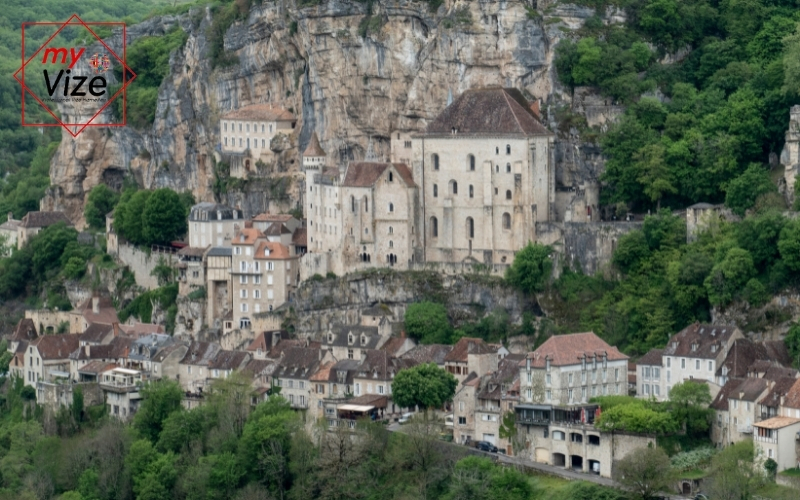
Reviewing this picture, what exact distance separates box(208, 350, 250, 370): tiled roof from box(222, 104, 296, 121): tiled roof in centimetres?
1976

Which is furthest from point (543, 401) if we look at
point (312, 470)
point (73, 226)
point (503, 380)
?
point (73, 226)

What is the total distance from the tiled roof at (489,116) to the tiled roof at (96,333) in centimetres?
2175

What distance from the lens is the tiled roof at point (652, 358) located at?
Result: 110562 millimetres

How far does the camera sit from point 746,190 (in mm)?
117688

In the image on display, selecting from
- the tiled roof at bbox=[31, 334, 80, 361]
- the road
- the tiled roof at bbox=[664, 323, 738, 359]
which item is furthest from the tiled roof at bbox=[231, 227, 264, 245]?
the tiled roof at bbox=[664, 323, 738, 359]

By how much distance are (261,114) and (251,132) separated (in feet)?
3.90

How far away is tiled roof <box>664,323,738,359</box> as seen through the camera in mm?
109062

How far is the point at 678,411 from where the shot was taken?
106 meters

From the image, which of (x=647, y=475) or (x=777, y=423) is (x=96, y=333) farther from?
(x=777, y=423)

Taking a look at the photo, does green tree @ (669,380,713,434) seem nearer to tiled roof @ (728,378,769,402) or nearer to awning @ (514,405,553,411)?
tiled roof @ (728,378,769,402)

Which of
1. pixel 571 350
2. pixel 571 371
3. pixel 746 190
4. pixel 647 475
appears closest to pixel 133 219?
pixel 571 350

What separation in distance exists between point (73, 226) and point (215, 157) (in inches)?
558

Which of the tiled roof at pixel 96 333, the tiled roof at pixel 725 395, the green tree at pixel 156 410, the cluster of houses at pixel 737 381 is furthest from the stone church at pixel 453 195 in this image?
the tiled roof at pixel 725 395

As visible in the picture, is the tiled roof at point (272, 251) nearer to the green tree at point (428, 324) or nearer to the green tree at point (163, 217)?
the green tree at point (428, 324)
